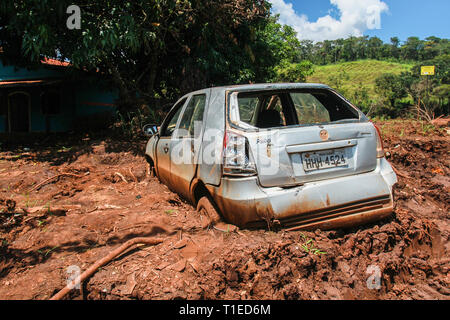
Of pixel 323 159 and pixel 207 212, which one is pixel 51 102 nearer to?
pixel 207 212

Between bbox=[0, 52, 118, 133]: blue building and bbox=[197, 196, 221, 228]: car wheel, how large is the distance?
1336cm

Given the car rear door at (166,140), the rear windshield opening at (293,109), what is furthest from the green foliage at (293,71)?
the rear windshield opening at (293,109)

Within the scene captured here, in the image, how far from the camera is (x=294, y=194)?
2.68m

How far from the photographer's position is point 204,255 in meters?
2.70

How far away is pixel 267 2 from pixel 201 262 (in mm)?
12609

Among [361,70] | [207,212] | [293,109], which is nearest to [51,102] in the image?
[293,109]

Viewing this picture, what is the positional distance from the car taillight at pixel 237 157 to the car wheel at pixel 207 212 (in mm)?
504

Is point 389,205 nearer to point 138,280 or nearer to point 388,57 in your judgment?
point 138,280

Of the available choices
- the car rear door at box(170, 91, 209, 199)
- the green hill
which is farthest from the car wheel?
the green hill

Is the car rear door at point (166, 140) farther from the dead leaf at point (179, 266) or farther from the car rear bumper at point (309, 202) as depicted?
the dead leaf at point (179, 266)

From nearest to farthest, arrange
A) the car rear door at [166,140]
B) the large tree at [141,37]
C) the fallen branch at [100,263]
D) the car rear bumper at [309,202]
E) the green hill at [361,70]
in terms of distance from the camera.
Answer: the fallen branch at [100,263]
the car rear bumper at [309,202]
the car rear door at [166,140]
the large tree at [141,37]
the green hill at [361,70]

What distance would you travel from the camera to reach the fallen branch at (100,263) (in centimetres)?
239

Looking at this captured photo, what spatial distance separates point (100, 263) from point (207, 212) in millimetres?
1046
